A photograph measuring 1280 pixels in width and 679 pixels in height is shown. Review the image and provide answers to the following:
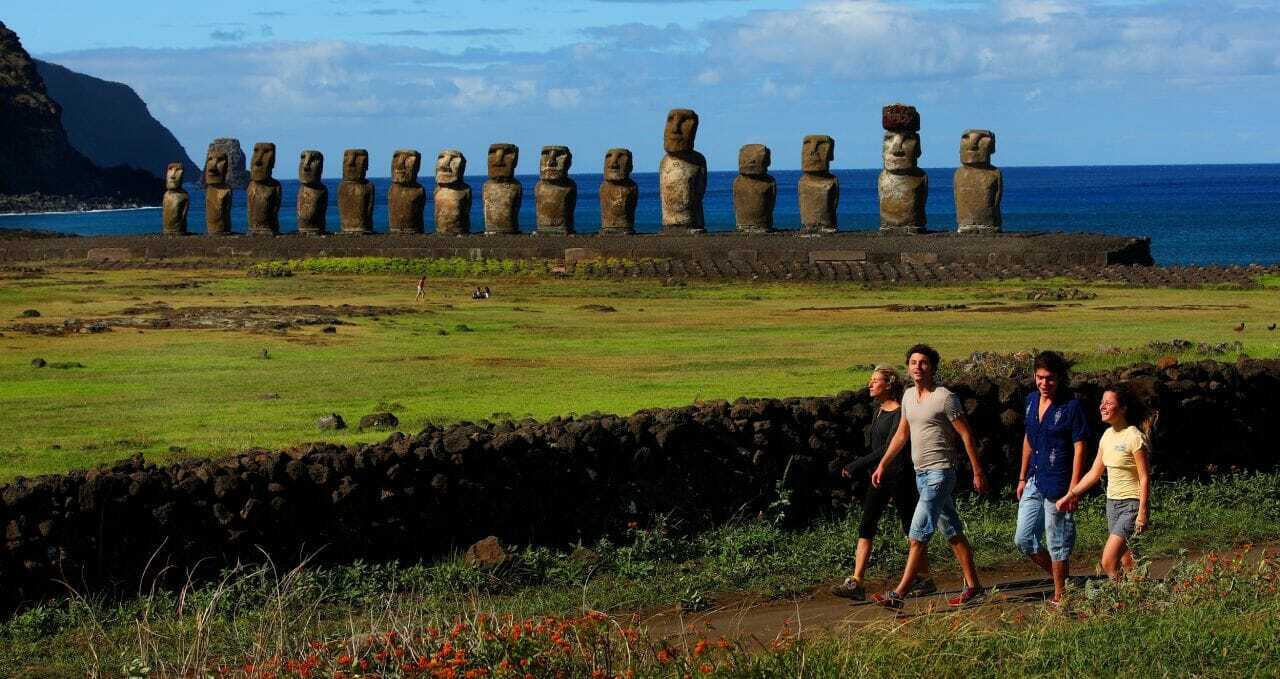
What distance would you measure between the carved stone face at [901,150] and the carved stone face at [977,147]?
92cm

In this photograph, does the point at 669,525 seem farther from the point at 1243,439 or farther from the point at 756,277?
the point at 756,277

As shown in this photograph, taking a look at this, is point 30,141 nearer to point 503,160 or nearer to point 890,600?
point 503,160

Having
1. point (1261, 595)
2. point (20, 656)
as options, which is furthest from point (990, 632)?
point (20, 656)

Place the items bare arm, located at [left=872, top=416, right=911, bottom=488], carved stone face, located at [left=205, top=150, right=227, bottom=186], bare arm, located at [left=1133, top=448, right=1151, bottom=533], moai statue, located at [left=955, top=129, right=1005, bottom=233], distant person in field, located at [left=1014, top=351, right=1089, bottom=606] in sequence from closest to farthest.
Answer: bare arm, located at [left=1133, top=448, right=1151, bottom=533]
distant person in field, located at [left=1014, top=351, right=1089, bottom=606]
bare arm, located at [left=872, top=416, right=911, bottom=488]
moai statue, located at [left=955, top=129, right=1005, bottom=233]
carved stone face, located at [left=205, top=150, right=227, bottom=186]

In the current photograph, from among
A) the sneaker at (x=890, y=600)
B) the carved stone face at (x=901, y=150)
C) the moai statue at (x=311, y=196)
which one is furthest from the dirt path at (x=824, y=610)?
the moai statue at (x=311, y=196)

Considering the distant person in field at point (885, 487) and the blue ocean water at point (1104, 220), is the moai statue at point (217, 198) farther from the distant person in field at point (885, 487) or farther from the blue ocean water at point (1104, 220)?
the distant person in field at point (885, 487)

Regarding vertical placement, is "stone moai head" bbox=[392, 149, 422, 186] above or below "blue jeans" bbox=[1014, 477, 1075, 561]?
above

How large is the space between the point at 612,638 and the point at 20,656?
11.6ft

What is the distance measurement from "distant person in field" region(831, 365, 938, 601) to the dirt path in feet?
0.39

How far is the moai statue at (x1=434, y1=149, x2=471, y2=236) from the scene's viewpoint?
40.4 metres

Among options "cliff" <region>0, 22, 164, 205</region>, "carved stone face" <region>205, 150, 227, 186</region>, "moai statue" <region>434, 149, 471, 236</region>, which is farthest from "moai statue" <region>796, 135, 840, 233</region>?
"cliff" <region>0, 22, 164, 205</region>

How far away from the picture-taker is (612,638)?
8531mm

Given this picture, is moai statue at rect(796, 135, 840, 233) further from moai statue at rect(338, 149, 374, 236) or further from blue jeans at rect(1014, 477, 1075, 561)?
blue jeans at rect(1014, 477, 1075, 561)

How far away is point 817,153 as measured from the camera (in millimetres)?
36812
